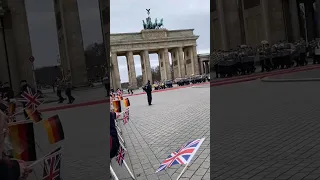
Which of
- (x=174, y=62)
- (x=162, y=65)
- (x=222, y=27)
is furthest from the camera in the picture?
(x=162, y=65)

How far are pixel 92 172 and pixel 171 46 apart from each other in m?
69.8

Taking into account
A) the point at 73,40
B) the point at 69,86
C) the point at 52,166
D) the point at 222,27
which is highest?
the point at 222,27

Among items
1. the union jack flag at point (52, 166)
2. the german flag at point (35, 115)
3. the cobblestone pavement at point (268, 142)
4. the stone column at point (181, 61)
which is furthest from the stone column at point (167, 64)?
the german flag at point (35, 115)

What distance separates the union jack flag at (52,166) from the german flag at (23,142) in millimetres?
84

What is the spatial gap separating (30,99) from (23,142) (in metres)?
→ 0.44

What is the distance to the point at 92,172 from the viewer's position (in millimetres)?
3336

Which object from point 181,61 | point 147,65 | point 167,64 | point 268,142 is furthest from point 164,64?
point 268,142

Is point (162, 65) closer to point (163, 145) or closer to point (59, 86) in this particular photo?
point (163, 145)

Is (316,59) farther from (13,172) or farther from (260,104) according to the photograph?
(13,172)

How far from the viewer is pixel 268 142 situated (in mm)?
5320

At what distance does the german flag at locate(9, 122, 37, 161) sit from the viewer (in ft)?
5.66

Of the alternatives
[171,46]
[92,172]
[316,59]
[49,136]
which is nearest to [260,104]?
[316,59]

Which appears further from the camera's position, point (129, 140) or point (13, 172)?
point (129, 140)

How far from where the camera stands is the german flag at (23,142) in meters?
1.72
